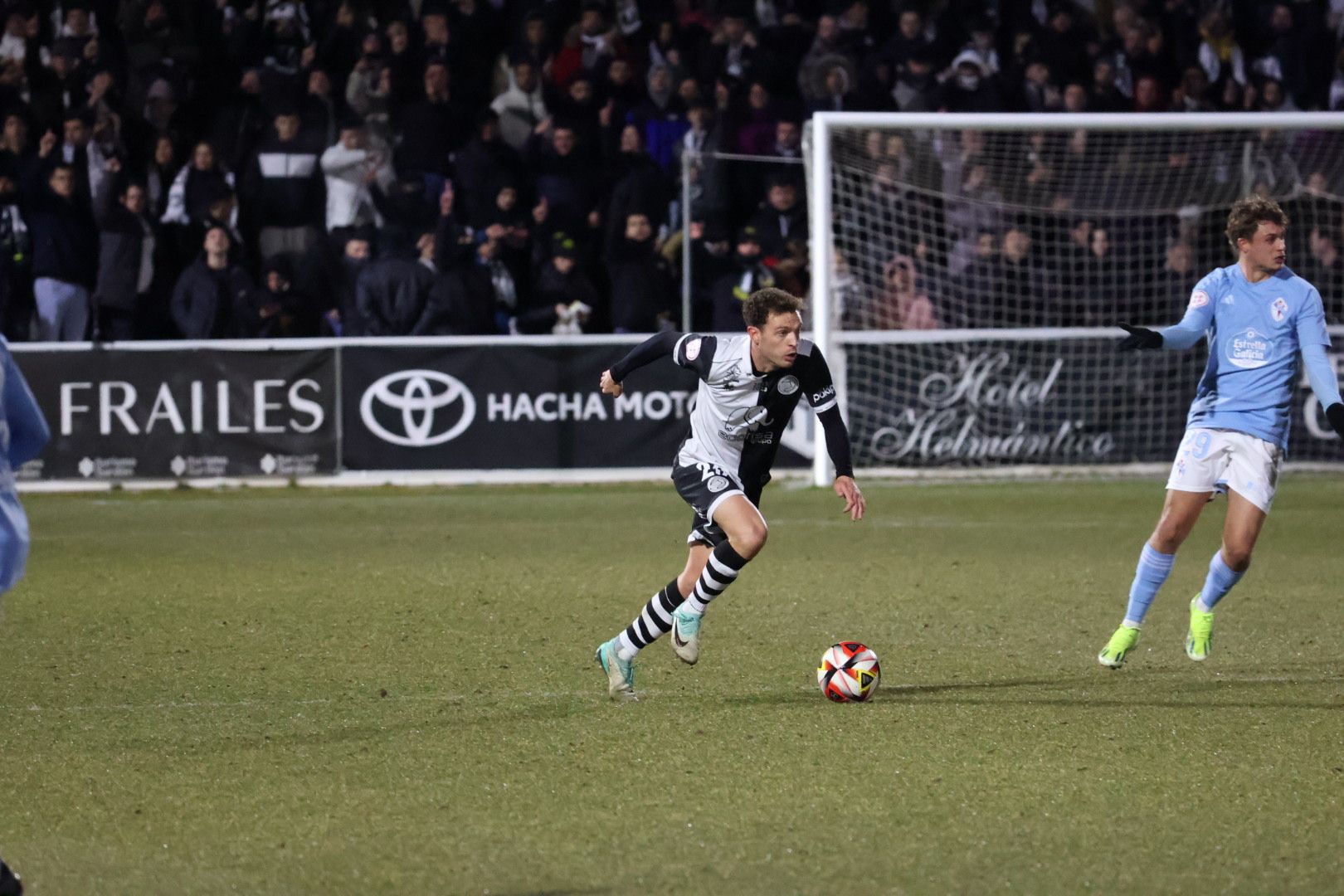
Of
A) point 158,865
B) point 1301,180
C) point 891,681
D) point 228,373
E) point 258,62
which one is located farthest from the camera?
point 258,62

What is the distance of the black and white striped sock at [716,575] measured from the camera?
20.9 ft

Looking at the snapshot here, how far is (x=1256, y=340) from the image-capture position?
6.71 meters

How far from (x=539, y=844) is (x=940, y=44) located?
14285mm

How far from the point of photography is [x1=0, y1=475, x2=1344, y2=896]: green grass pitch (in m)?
4.17

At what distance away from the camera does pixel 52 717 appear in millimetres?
5973

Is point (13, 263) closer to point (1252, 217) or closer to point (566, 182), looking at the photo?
point (566, 182)

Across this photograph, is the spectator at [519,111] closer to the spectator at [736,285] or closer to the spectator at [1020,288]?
the spectator at [736,285]

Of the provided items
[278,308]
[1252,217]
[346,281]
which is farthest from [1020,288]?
[1252,217]

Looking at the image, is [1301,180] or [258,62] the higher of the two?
[258,62]

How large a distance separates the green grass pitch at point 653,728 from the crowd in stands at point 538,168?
4790 millimetres

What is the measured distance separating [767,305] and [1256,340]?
6.39 feet

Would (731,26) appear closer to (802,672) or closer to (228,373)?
(228,373)

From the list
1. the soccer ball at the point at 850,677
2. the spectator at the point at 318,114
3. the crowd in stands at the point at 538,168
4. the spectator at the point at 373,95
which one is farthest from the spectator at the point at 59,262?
the soccer ball at the point at 850,677

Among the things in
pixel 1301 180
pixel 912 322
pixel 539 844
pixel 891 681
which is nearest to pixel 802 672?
pixel 891 681
